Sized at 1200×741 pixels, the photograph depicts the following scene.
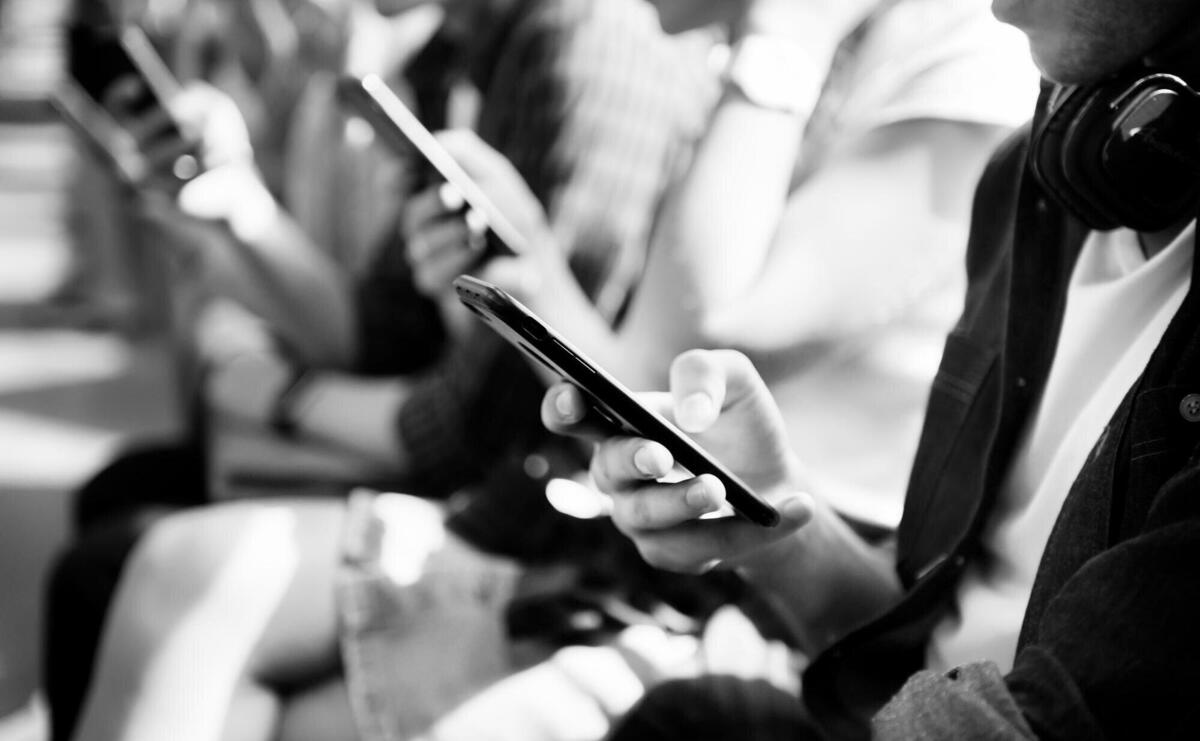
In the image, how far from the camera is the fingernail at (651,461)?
71 cm

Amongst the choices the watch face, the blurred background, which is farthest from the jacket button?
the blurred background

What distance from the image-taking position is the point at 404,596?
103 cm

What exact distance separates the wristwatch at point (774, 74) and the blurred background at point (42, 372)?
4.30 ft

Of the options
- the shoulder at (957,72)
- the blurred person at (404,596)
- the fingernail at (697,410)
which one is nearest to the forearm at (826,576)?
the blurred person at (404,596)

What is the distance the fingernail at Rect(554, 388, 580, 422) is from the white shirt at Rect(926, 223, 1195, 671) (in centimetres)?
31

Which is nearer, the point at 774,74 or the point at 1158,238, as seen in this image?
the point at 1158,238

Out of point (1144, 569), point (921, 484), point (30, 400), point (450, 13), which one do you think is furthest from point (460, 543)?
point (30, 400)

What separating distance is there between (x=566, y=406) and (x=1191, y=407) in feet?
1.15

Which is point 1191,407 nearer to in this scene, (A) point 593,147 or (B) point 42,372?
(A) point 593,147

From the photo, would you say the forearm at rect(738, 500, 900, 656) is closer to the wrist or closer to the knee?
the knee

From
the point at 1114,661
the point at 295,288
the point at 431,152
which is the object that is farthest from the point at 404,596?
the point at 295,288

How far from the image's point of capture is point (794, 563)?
92 cm

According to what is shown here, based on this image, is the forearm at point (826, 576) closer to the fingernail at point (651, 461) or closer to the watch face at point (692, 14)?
the fingernail at point (651, 461)

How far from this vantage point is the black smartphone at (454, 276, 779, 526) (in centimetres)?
68
